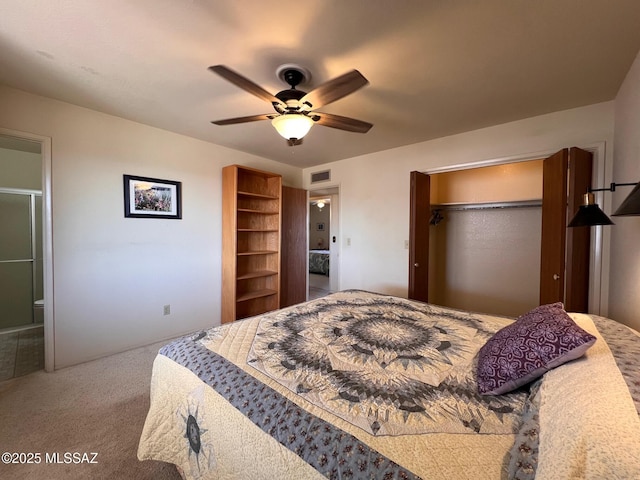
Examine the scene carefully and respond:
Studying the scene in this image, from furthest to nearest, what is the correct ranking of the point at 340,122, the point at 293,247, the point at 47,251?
the point at 293,247, the point at 47,251, the point at 340,122

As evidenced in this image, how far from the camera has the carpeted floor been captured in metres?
1.41

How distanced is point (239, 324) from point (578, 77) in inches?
115

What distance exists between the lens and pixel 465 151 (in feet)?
9.69

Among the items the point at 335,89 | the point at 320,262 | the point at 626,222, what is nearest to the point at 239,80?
the point at 335,89

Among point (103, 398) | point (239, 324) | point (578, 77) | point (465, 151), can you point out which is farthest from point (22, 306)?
point (578, 77)

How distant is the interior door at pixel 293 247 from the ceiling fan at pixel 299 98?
88.0 inches

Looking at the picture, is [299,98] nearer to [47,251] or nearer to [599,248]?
[47,251]

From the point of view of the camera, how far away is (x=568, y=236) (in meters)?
2.16

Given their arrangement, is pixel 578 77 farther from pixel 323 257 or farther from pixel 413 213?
pixel 323 257

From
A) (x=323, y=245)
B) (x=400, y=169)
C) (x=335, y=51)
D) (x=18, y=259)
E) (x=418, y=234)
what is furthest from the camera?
(x=323, y=245)

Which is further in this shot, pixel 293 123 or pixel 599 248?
Result: pixel 599 248

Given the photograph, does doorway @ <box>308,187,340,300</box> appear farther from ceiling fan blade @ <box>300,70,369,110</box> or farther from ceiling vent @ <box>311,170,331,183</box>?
ceiling fan blade @ <box>300,70,369,110</box>

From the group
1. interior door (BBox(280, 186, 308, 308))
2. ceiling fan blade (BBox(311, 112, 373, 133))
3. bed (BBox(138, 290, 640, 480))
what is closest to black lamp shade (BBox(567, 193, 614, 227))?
bed (BBox(138, 290, 640, 480))

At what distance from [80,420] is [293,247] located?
9.95ft
